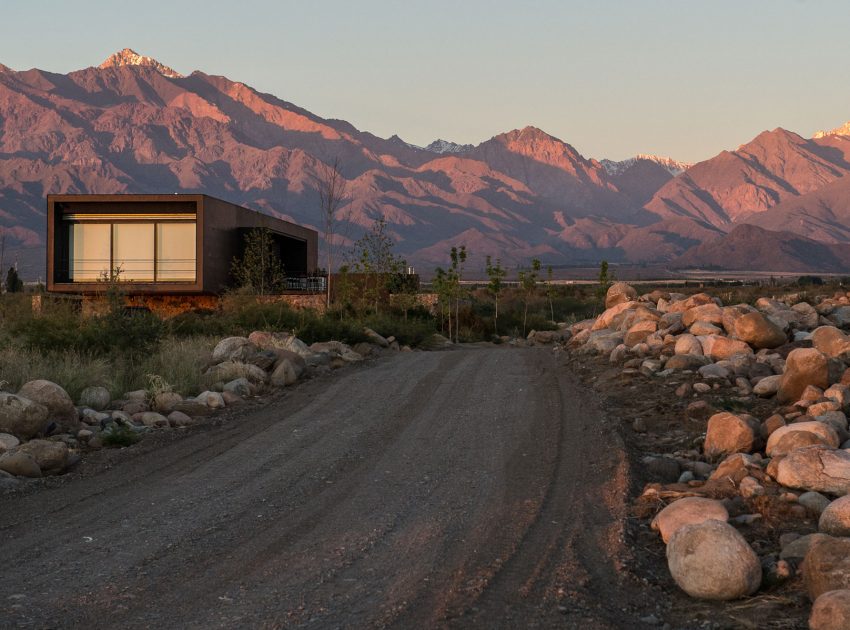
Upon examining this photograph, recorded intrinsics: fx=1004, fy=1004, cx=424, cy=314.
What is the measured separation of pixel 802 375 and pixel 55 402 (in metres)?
9.24

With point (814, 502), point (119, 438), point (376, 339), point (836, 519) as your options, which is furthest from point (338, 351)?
point (836, 519)

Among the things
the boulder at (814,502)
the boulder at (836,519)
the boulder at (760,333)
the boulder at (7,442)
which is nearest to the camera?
the boulder at (836,519)

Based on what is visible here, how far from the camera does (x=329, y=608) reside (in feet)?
21.0

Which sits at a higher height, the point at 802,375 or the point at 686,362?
the point at 802,375

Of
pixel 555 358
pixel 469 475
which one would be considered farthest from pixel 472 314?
pixel 469 475

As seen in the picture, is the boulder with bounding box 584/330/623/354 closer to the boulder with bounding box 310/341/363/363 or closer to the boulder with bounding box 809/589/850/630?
the boulder with bounding box 310/341/363/363

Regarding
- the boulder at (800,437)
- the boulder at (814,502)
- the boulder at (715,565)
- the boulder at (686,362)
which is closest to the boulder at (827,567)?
the boulder at (715,565)

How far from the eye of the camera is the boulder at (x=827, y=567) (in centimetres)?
623

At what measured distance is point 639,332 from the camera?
61.8 ft

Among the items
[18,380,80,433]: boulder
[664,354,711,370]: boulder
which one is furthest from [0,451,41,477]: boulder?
[664,354,711,370]: boulder

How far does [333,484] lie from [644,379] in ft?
24.3

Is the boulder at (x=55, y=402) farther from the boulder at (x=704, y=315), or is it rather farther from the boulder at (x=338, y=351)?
the boulder at (x=704, y=315)

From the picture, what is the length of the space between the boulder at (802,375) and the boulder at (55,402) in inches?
349

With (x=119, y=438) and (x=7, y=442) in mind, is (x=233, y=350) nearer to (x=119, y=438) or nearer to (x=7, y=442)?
(x=119, y=438)
